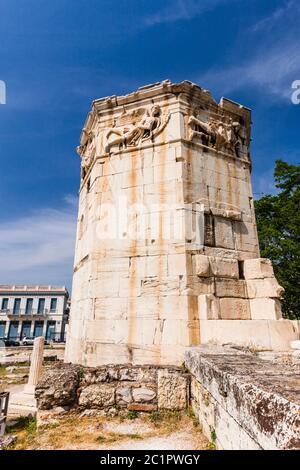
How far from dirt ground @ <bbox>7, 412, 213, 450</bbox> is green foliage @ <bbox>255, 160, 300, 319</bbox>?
33.9ft

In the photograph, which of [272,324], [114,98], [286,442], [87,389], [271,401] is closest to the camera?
[286,442]

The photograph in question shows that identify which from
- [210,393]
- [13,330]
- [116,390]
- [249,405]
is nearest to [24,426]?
[116,390]

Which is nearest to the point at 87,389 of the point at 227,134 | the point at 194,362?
the point at 194,362

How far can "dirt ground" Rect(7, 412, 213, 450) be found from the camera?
2.97 metres

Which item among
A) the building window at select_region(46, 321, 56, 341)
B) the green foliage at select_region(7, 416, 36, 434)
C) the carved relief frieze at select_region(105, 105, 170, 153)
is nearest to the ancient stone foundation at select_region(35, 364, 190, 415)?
the green foliage at select_region(7, 416, 36, 434)

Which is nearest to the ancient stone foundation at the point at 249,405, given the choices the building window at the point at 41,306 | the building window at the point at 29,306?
the building window at the point at 41,306

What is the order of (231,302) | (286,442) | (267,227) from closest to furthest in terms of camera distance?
(286,442) < (231,302) < (267,227)

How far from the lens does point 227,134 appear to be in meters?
6.69

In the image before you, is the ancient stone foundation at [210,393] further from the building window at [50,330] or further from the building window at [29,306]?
the building window at [29,306]

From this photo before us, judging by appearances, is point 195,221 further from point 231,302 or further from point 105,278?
point 105,278

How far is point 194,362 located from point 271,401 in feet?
7.35

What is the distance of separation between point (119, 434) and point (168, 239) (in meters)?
3.16

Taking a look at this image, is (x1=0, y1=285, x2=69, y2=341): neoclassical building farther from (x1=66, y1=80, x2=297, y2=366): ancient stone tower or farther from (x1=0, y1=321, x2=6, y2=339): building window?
(x1=66, y1=80, x2=297, y2=366): ancient stone tower

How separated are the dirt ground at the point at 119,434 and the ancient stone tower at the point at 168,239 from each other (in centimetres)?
123
